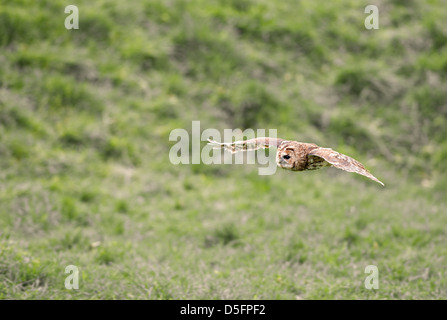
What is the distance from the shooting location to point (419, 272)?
5.88m

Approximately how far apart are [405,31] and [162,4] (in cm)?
434

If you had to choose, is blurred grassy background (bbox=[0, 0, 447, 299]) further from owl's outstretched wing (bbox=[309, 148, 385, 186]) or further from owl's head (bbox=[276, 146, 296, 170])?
owl's outstretched wing (bbox=[309, 148, 385, 186])

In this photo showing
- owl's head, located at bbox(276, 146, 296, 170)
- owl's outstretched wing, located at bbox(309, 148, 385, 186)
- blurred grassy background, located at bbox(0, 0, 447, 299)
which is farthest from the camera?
blurred grassy background, located at bbox(0, 0, 447, 299)

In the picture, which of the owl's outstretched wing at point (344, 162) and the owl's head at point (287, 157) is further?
the owl's head at point (287, 157)

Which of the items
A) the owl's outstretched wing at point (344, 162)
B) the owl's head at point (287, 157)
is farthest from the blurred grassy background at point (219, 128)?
the owl's outstretched wing at point (344, 162)

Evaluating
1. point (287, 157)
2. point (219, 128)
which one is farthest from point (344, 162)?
point (219, 128)

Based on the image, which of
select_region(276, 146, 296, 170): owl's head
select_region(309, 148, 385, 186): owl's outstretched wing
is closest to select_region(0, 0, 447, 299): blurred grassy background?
select_region(276, 146, 296, 170): owl's head

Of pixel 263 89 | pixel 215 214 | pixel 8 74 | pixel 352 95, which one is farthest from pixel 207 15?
pixel 215 214

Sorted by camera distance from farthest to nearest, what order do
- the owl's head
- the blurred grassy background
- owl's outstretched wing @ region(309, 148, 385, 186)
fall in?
1. the blurred grassy background
2. the owl's head
3. owl's outstretched wing @ region(309, 148, 385, 186)

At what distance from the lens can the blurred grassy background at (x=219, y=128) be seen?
5.75 m

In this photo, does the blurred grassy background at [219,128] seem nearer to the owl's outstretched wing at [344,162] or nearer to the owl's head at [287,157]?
the owl's head at [287,157]

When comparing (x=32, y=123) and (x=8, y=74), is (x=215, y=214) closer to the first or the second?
(x=32, y=123)

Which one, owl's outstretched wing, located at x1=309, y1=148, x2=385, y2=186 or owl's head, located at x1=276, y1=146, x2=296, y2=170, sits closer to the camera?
owl's outstretched wing, located at x1=309, y1=148, x2=385, y2=186

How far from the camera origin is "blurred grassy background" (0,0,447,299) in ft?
18.9
